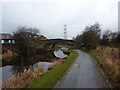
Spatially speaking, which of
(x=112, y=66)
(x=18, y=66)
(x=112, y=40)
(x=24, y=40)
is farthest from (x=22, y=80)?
(x=24, y=40)

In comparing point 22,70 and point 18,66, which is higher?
point 22,70

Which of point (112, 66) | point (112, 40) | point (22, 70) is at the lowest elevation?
point (22, 70)

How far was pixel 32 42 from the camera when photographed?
3575 cm

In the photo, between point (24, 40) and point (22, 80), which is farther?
point (24, 40)

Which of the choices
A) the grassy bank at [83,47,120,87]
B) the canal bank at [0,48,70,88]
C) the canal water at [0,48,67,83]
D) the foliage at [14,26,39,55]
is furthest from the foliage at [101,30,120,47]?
the foliage at [14,26,39,55]

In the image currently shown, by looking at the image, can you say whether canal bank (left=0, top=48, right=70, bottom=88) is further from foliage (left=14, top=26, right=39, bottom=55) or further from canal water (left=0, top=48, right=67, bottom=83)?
foliage (left=14, top=26, right=39, bottom=55)

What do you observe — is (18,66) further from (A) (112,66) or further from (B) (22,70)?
(A) (112,66)

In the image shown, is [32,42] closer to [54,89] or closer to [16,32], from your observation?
[16,32]

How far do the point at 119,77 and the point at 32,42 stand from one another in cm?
3219

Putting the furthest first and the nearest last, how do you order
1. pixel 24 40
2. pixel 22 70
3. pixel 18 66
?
pixel 24 40 → pixel 18 66 → pixel 22 70

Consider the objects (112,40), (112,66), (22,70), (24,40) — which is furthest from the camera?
(24,40)

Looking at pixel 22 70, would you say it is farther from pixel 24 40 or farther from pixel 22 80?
pixel 24 40

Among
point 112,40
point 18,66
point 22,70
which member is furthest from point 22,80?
point 112,40

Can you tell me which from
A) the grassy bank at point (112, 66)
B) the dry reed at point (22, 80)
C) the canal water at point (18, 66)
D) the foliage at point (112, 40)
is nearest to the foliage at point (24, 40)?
the canal water at point (18, 66)
